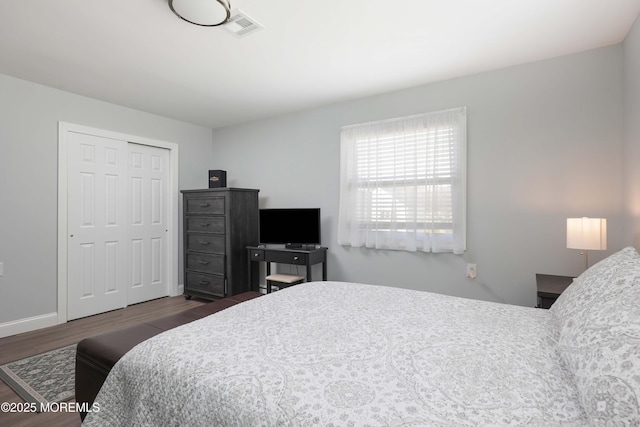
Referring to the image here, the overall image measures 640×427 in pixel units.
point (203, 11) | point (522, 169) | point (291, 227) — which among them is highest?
point (203, 11)

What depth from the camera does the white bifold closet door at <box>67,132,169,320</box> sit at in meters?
3.57

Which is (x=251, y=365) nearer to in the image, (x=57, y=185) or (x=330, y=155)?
(x=330, y=155)

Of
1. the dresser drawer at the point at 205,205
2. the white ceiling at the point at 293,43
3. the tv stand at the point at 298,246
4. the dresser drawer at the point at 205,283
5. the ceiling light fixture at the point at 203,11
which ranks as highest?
the white ceiling at the point at 293,43

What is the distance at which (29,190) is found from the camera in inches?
127

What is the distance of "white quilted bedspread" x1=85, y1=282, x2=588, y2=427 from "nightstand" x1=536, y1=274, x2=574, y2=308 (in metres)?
0.74

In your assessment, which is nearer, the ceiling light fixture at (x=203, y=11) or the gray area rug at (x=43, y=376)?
the ceiling light fixture at (x=203, y=11)

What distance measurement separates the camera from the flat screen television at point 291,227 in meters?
3.73

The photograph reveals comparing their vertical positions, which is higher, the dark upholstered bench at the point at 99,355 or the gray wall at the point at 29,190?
the gray wall at the point at 29,190

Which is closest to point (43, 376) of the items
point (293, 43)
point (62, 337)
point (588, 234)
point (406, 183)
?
point (62, 337)

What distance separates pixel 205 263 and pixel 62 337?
5.09 ft

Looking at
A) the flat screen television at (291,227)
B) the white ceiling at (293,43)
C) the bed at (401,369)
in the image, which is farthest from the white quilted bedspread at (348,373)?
the flat screen television at (291,227)

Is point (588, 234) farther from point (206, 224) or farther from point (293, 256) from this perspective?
point (206, 224)

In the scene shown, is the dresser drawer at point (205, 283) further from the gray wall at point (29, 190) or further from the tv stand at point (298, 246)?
the gray wall at point (29, 190)

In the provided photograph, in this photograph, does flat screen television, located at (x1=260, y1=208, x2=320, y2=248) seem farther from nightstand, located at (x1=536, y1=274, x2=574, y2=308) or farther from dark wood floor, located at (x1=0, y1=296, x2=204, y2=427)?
nightstand, located at (x1=536, y1=274, x2=574, y2=308)
